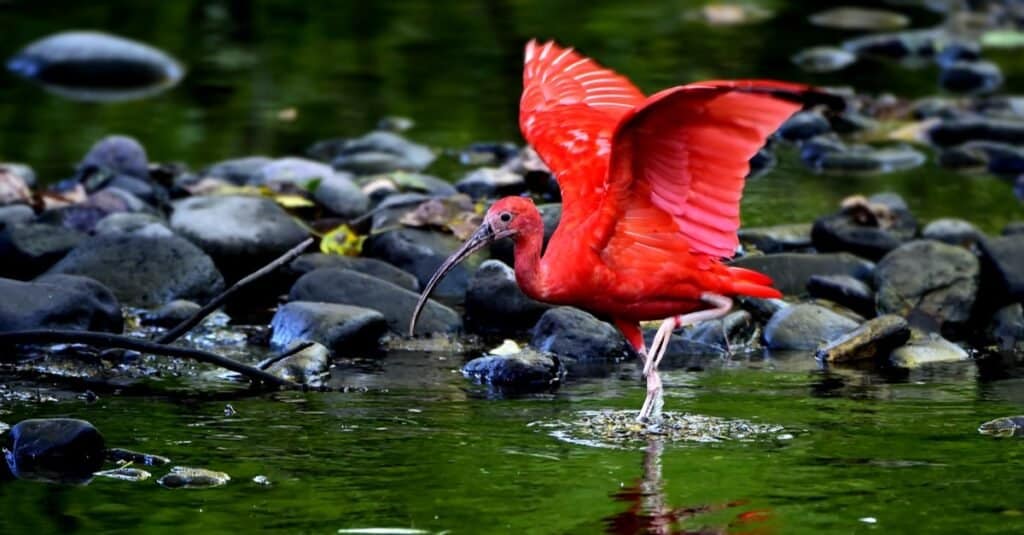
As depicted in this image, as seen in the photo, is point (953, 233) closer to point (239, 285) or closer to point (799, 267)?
point (799, 267)

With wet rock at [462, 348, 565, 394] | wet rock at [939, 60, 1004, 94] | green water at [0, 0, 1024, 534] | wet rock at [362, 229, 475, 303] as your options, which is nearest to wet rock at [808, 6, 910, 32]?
wet rock at [939, 60, 1004, 94]

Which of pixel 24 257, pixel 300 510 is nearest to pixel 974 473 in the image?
pixel 300 510

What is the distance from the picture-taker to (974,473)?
22.1ft

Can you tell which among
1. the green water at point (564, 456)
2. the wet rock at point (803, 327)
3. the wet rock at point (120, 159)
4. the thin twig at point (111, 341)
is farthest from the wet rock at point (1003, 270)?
the wet rock at point (120, 159)

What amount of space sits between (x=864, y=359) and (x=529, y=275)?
2.22 meters

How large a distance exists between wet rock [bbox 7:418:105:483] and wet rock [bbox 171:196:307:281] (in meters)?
4.03

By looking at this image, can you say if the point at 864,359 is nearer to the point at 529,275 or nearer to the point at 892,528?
the point at 529,275

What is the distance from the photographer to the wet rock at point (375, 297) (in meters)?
9.70

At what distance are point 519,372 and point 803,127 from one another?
320 inches

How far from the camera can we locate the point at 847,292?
10.1 metres

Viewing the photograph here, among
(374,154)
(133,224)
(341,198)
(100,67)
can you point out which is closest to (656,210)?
(133,224)

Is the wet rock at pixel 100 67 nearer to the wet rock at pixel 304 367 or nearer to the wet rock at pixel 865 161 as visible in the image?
the wet rock at pixel 865 161

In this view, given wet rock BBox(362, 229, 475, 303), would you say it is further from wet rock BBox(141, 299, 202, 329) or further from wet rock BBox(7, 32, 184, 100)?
wet rock BBox(7, 32, 184, 100)

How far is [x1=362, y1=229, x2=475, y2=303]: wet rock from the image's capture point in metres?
10.7
